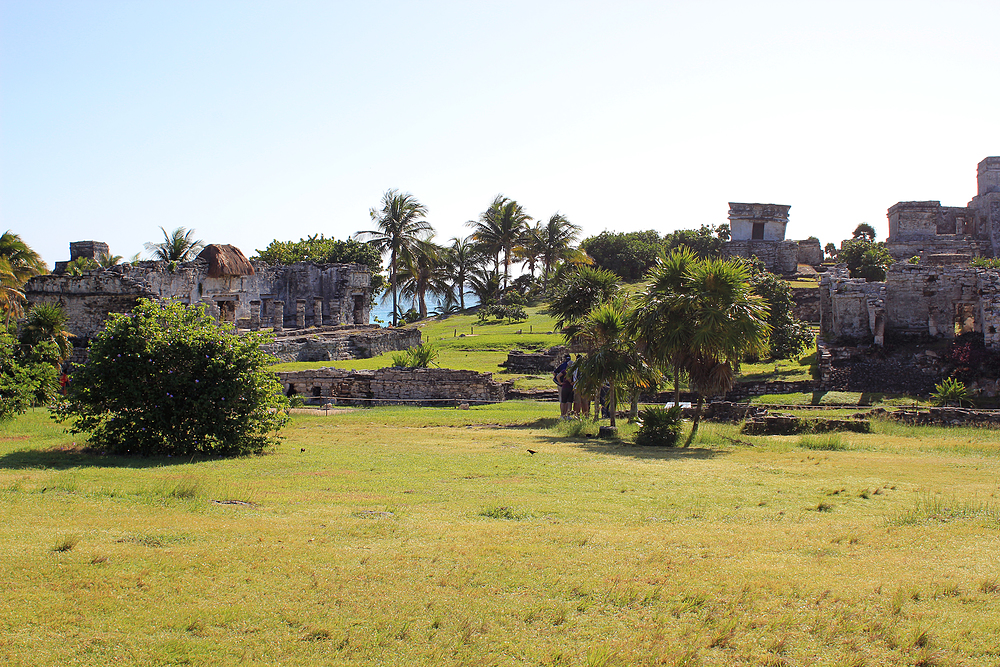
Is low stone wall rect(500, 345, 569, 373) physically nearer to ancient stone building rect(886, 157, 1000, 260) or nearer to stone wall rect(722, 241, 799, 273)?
stone wall rect(722, 241, 799, 273)

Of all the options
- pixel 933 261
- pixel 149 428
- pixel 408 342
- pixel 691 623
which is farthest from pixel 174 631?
pixel 933 261

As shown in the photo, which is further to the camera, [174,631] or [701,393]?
[701,393]

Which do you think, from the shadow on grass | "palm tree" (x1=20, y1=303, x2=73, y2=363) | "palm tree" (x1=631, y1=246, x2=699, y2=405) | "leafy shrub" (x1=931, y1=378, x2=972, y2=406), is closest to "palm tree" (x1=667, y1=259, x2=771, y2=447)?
"palm tree" (x1=631, y1=246, x2=699, y2=405)

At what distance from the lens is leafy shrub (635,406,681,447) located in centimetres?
1459

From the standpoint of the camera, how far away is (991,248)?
51.4m

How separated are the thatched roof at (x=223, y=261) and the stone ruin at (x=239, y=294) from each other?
38 millimetres

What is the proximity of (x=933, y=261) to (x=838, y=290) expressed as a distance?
41.3 ft

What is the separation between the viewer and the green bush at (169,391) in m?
11.9

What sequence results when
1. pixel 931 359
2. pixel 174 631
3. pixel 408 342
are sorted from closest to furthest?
pixel 174 631 → pixel 931 359 → pixel 408 342

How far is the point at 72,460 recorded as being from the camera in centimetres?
1081

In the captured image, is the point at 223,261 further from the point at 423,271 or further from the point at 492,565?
the point at 492,565

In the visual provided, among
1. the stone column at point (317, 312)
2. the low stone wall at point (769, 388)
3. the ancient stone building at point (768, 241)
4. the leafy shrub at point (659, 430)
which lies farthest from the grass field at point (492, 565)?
the ancient stone building at point (768, 241)

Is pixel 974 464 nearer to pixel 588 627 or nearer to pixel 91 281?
pixel 588 627

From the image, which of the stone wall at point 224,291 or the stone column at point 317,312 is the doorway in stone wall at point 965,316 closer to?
the stone wall at point 224,291
